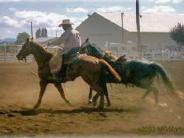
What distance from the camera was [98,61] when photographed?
13.9m

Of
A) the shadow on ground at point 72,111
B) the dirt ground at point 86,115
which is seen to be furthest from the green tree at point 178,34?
the shadow on ground at point 72,111

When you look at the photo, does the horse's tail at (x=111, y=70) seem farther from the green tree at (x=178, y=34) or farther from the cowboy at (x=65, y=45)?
the green tree at (x=178, y=34)

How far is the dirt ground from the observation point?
10016mm

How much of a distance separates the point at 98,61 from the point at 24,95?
14.5 ft

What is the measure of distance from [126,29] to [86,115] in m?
69.6

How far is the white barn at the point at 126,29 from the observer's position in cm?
8206

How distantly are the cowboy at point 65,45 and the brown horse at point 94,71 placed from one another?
326mm

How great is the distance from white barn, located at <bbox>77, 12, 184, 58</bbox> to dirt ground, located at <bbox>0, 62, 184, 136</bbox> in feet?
209

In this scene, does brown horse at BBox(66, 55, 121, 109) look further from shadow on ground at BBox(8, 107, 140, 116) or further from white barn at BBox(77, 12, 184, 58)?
white barn at BBox(77, 12, 184, 58)

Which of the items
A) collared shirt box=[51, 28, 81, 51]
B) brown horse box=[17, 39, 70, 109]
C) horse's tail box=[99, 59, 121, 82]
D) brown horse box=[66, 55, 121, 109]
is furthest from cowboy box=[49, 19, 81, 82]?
horse's tail box=[99, 59, 121, 82]

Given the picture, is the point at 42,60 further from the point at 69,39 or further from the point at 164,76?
the point at 164,76

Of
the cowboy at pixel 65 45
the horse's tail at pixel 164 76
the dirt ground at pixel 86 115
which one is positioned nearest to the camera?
the dirt ground at pixel 86 115

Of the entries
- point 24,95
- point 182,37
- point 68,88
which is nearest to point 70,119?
point 24,95

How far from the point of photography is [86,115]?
12.4 metres
